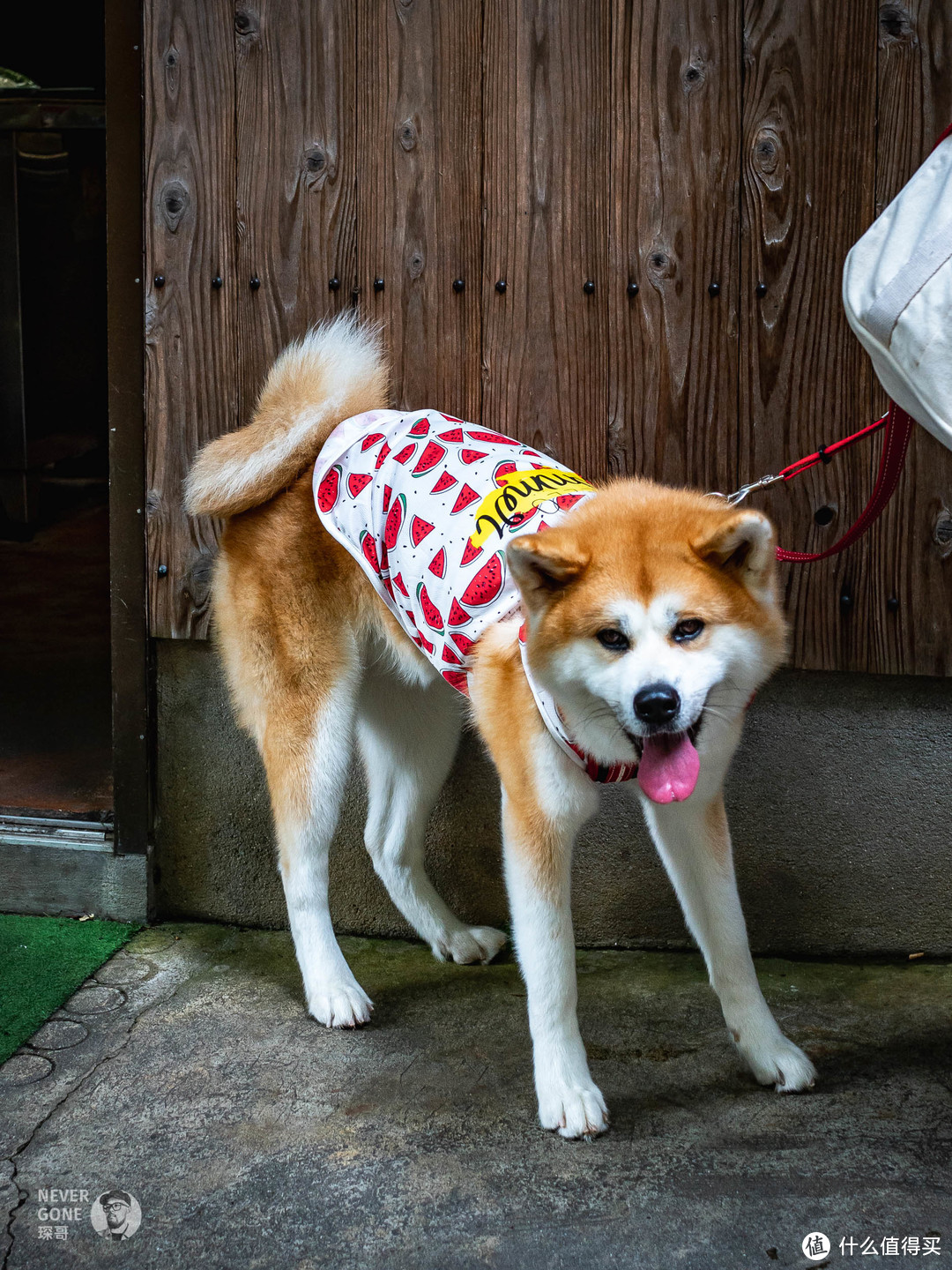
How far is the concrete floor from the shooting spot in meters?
2.03

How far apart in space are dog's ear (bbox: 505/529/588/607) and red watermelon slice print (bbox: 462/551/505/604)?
0.25 m

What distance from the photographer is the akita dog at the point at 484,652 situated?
2.11 meters

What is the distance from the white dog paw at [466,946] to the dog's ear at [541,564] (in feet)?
4.58

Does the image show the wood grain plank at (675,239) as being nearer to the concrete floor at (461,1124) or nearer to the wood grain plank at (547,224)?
the wood grain plank at (547,224)

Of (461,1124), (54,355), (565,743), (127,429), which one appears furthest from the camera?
(54,355)

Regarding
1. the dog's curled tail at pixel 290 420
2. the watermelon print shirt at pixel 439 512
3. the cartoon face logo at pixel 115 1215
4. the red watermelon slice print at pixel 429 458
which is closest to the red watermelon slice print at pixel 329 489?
the watermelon print shirt at pixel 439 512

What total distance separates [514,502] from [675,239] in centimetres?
98

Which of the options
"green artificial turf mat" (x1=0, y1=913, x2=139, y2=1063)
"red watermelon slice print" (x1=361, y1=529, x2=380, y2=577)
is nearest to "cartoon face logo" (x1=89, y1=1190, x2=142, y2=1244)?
"green artificial turf mat" (x1=0, y1=913, x2=139, y2=1063)

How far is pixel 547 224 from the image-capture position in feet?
9.84

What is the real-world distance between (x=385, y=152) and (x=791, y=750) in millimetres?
2026

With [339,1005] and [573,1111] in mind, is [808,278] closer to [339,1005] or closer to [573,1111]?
[573,1111]

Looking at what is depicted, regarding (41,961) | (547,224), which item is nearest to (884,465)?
(547,224)

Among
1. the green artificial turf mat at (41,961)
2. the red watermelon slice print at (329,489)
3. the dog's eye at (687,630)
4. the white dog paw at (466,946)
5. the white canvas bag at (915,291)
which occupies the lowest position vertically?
the green artificial turf mat at (41,961)

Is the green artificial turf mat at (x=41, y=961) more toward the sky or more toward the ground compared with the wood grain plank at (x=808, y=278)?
more toward the ground
